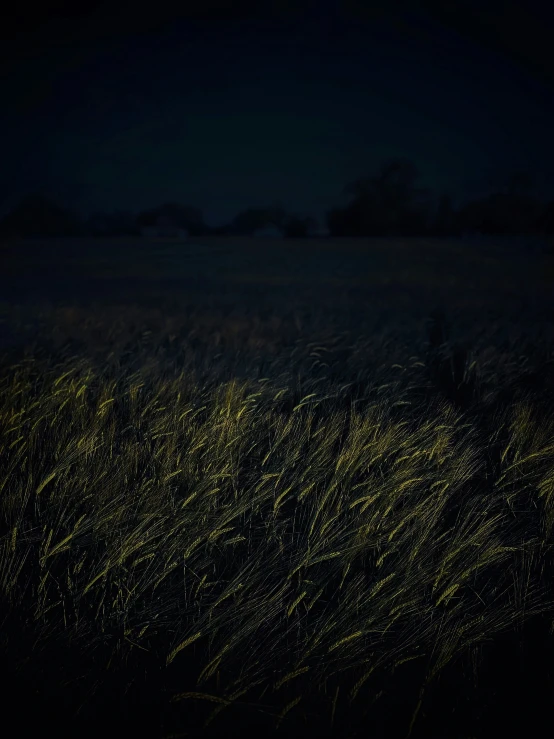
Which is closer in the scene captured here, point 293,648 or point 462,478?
point 293,648

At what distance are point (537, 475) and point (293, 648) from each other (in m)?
1.37

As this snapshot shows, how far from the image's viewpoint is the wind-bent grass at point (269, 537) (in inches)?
53.2

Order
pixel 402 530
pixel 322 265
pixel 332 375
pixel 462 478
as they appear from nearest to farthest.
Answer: pixel 402 530
pixel 462 478
pixel 332 375
pixel 322 265

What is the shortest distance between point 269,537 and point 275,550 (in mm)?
54

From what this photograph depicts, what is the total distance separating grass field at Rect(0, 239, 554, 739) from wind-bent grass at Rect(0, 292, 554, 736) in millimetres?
11

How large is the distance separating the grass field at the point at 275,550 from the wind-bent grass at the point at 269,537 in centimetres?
1

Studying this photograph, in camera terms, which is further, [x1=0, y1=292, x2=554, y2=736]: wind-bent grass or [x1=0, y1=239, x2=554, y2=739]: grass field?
[x1=0, y1=292, x2=554, y2=736]: wind-bent grass

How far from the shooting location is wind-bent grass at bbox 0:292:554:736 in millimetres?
1353

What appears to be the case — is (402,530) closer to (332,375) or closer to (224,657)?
(224,657)

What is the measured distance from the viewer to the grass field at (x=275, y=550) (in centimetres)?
124

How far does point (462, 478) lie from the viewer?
2137 millimetres

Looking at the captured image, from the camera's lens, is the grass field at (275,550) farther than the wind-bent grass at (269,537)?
No

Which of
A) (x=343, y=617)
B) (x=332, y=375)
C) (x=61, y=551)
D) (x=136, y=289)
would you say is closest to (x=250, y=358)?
(x=332, y=375)

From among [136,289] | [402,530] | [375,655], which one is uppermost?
[136,289]
